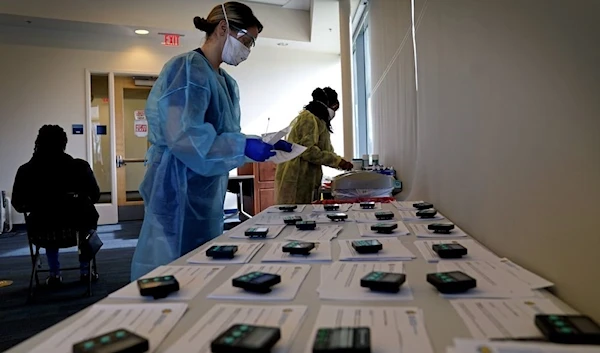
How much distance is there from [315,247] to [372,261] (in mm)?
170

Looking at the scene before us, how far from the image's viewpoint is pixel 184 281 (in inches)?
27.4

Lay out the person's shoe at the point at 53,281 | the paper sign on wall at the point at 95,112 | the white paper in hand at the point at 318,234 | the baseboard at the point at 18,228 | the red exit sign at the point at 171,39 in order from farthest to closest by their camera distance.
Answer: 1. the paper sign on wall at the point at 95,112
2. the red exit sign at the point at 171,39
3. the baseboard at the point at 18,228
4. the person's shoe at the point at 53,281
5. the white paper in hand at the point at 318,234

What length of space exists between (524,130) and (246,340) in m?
0.62

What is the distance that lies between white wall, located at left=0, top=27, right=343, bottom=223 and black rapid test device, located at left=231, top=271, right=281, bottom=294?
5.34m

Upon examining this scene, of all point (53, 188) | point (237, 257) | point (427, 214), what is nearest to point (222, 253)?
point (237, 257)

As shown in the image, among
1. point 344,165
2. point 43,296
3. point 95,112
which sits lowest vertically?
point 43,296

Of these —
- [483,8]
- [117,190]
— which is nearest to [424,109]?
[483,8]

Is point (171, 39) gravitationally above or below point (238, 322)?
above

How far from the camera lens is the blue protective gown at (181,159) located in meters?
1.27

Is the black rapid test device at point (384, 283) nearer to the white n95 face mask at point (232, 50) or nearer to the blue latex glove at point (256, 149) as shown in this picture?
the blue latex glove at point (256, 149)

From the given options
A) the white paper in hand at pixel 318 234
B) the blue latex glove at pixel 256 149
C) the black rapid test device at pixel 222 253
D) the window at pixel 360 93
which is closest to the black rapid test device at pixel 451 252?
the white paper in hand at pixel 318 234

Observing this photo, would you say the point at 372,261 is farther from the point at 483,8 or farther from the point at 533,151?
the point at 483,8

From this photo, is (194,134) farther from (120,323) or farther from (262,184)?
(262,184)

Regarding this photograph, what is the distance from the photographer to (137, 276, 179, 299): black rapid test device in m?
0.61
